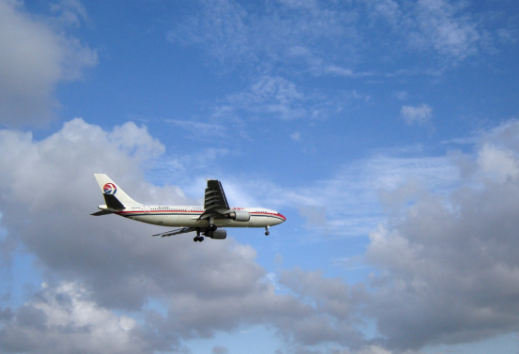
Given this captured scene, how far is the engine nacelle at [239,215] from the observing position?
83.9 m

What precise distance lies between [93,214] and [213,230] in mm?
17211

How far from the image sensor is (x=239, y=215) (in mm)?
84438

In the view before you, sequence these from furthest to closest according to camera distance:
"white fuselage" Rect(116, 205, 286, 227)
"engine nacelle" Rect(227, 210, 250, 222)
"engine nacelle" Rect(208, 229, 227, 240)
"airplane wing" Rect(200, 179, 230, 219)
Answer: "engine nacelle" Rect(208, 229, 227, 240) → "engine nacelle" Rect(227, 210, 250, 222) → "white fuselage" Rect(116, 205, 286, 227) → "airplane wing" Rect(200, 179, 230, 219)

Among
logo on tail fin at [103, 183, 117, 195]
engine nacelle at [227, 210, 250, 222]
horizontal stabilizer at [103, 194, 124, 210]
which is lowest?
horizontal stabilizer at [103, 194, 124, 210]

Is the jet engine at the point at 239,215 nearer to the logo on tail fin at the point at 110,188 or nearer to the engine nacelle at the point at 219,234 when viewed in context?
the engine nacelle at the point at 219,234

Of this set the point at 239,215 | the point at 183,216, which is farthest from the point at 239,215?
the point at 183,216

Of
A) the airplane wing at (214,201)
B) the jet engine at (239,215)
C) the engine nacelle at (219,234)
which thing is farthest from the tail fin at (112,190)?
the engine nacelle at (219,234)

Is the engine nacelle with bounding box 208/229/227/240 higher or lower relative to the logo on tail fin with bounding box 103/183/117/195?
lower

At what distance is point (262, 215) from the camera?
89250 mm

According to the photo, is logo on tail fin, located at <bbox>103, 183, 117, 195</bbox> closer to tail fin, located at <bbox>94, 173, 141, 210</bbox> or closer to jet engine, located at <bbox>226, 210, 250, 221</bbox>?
tail fin, located at <bbox>94, 173, 141, 210</bbox>

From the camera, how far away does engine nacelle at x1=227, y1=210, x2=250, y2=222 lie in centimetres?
8388

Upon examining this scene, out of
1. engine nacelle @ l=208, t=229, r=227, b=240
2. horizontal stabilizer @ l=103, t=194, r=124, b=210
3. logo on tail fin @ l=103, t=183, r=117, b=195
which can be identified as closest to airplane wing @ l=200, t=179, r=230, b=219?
engine nacelle @ l=208, t=229, r=227, b=240

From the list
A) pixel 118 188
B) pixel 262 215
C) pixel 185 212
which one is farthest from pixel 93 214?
pixel 262 215

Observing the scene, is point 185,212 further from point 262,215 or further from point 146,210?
point 262,215
